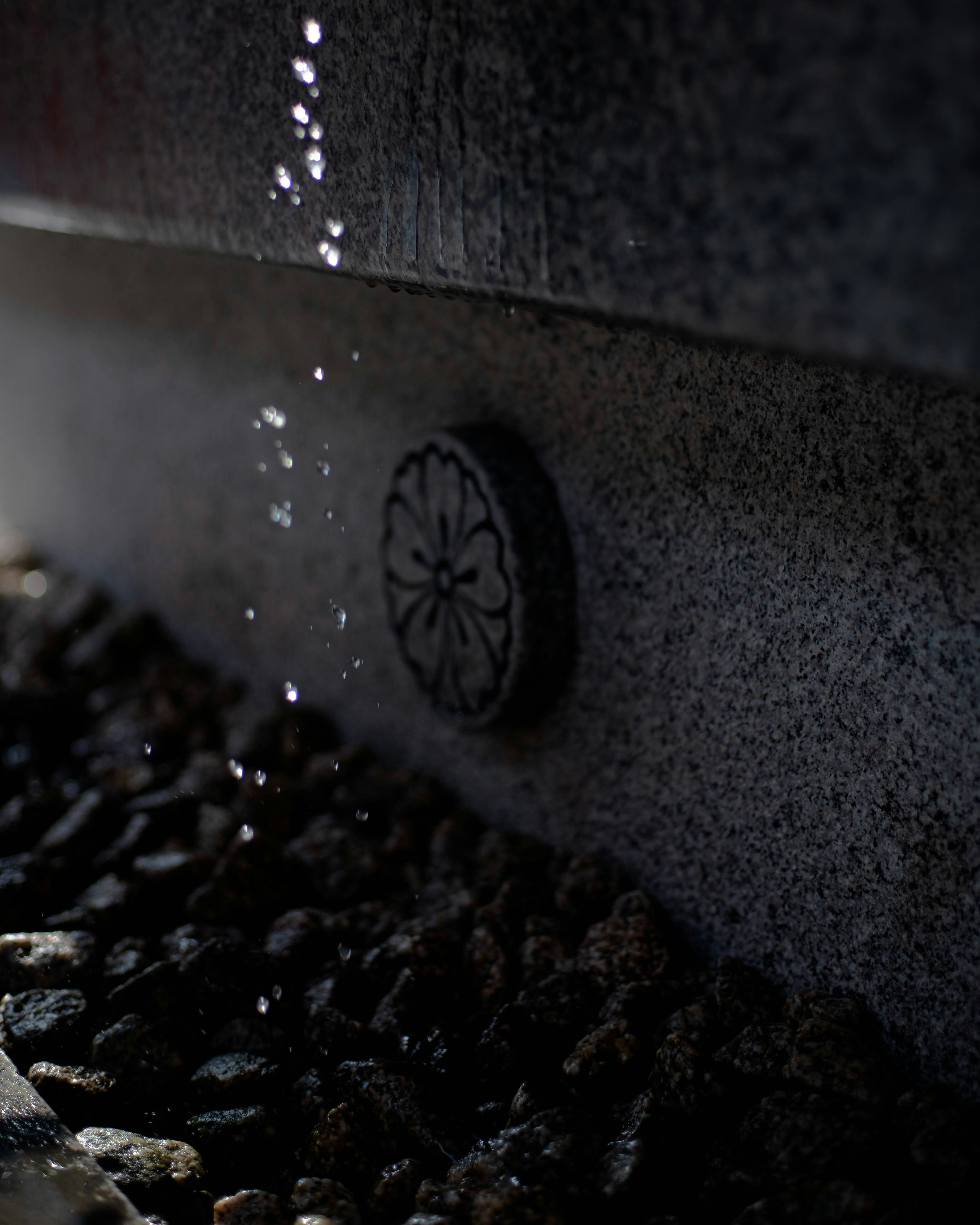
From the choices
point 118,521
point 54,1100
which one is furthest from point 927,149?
point 118,521

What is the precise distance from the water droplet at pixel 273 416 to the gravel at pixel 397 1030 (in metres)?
0.85

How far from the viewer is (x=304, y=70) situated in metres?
1.49

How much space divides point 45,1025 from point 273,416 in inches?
61.7

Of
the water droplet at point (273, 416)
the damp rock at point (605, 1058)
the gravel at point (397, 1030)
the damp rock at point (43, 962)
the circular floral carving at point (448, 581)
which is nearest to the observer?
the gravel at point (397, 1030)

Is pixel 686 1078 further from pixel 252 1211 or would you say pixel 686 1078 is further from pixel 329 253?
pixel 329 253

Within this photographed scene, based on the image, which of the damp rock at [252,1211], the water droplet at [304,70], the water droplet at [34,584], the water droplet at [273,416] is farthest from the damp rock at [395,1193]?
the water droplet at [34,584]

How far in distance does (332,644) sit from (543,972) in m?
1.17

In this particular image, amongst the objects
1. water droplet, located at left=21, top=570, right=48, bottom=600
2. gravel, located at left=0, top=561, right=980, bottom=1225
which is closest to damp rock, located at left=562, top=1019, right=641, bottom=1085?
gravel, located at left=0, top=561, right=980, bottom=1225

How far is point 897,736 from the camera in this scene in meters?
1.32

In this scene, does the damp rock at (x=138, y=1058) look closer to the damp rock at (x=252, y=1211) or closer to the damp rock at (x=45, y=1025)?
the damp rock at (x=45, y=1025)

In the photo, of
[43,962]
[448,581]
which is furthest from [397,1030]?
[448,581]

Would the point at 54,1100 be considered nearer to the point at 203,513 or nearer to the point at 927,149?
the point at 927,149

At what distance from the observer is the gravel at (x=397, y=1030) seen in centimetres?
116

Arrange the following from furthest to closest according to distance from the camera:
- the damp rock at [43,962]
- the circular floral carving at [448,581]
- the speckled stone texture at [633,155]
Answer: the circular floral carving at [448,581]
the damp rock at [43,962]
the speckled stone texture at [633,155]
